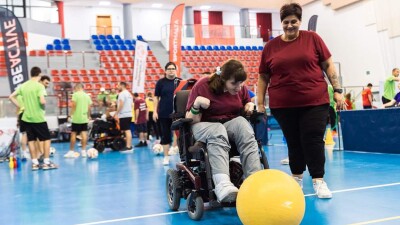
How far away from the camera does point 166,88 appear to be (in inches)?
265

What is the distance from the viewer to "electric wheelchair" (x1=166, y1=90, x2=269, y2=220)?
10.3 ft

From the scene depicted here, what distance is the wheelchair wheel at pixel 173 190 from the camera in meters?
3.47

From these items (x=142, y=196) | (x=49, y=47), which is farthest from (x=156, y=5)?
(x=142, y=196)

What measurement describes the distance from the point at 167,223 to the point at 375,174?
2718mm

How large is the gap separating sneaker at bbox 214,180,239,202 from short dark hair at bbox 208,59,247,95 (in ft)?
2.45

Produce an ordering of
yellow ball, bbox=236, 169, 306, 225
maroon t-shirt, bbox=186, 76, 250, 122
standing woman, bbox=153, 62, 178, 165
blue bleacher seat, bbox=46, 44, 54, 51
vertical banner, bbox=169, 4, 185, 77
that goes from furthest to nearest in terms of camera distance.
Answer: blue bleacher seat, bbox=46, 44, 54, 51 < vertical banner, bbox=169, 4, 185, 77 < standing woman, bbox=153, 62, 178, 165 < maroon t-shirt, bbox=186, 76, 250, 122 < yellow ball, bbox=236, 169, 306, 225

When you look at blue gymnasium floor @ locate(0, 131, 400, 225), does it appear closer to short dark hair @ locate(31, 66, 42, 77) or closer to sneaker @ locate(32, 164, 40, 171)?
sneaker @ locate(32, 164, 40, 171)

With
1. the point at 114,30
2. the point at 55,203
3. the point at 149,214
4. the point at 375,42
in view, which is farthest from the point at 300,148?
the point at 114,30

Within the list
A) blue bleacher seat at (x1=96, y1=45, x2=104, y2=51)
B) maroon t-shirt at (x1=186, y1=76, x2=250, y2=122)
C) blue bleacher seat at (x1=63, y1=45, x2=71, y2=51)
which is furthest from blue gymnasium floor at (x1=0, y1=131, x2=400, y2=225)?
blue bleacher seat at (x1=96, y1=45, x2=104, y2=51)

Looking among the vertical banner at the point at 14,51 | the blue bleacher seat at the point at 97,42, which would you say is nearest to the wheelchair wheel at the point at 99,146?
the vertical banner at the point at 14,51

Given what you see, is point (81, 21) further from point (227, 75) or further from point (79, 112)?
point (227, 75)

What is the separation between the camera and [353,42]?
813 inches

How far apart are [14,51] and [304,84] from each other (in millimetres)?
8242

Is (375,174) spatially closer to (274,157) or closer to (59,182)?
(274,157)
